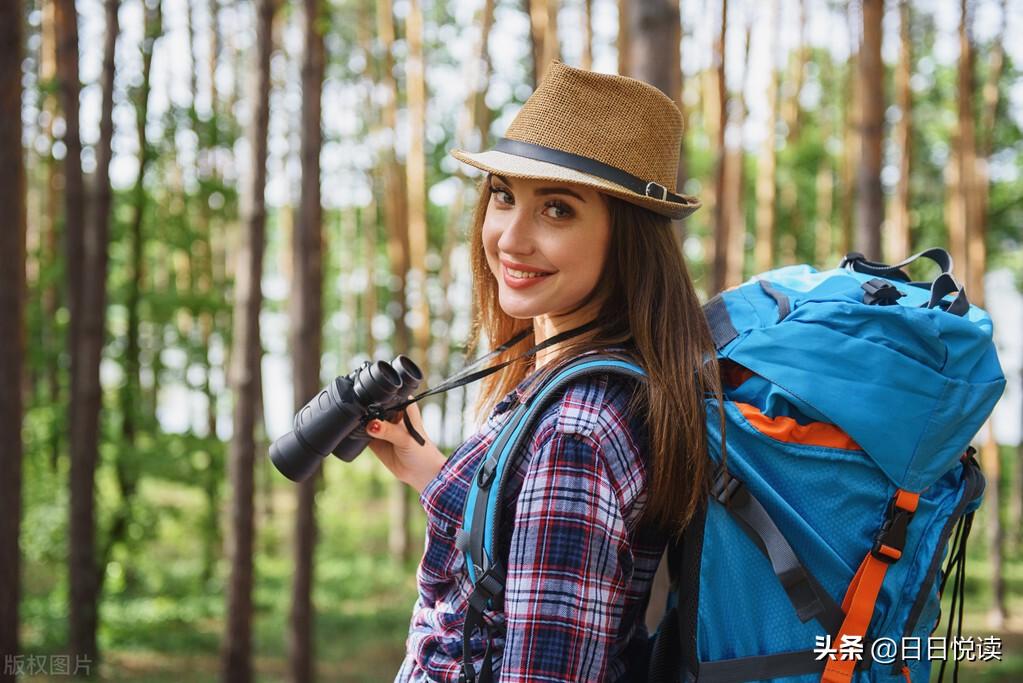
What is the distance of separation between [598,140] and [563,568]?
2.33ft

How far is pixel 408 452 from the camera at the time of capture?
6.88 feet

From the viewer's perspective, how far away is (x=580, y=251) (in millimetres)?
1685

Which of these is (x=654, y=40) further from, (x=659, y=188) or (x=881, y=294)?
(x=881, y=294)

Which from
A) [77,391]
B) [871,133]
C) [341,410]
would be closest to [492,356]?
[341,410]

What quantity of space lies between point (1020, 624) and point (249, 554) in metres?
9.94

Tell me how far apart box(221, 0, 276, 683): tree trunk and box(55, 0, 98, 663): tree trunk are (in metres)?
1.54

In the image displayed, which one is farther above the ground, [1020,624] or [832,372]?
[832,372]

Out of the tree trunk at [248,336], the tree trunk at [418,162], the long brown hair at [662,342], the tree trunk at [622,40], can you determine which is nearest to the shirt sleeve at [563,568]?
the long brown hair at [662,342]

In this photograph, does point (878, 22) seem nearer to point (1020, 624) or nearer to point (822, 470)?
point (822, 470)

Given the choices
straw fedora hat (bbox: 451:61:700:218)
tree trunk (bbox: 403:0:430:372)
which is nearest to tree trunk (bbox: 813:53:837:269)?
tree trunk (bbox: 403:0:430:372)

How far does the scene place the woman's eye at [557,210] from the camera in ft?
5.54

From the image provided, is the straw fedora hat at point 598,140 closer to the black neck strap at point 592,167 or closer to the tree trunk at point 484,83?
the black neck strap at point 592,167

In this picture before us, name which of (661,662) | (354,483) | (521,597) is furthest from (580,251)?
(354,483)

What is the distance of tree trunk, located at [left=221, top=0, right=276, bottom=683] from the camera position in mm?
7352
